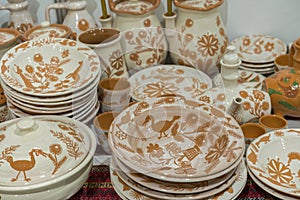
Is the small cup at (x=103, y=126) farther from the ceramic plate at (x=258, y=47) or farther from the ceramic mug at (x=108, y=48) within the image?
the ceramic plate at (x=258, y=47)

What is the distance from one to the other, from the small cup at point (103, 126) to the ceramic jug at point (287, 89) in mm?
367

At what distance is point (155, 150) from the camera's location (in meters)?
0.85

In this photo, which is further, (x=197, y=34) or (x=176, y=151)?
(x=197, y=34)

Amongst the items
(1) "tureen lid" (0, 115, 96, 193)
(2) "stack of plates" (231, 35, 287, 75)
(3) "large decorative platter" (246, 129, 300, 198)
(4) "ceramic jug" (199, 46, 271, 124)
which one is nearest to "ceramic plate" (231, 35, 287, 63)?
(2) "stack of plates" (231, 35, 287, 75)

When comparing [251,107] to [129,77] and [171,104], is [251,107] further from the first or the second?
[129,77]

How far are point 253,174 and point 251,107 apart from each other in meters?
0.19

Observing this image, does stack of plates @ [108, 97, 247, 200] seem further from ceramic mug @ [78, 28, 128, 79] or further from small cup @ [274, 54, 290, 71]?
small cup @ [274, 54, 290, 71]

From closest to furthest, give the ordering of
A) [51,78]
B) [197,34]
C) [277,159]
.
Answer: [277,159], [51,78], [197,34]

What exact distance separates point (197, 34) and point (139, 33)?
148 millimetres

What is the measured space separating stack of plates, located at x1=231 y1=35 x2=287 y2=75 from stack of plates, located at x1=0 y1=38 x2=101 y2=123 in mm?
447

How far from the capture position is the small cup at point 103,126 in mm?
869

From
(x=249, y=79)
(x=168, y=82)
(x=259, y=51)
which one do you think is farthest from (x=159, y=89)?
(x=259, y=51)

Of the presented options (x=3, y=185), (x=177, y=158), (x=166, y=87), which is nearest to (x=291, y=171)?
(x=177, y=158)

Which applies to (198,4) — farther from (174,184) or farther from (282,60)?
(174,184)
